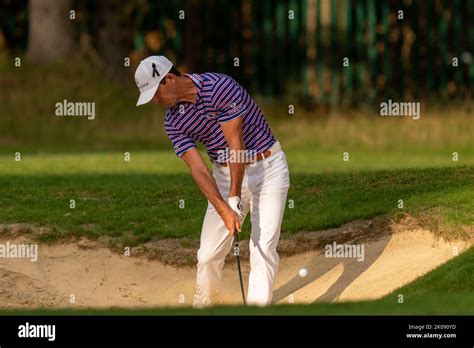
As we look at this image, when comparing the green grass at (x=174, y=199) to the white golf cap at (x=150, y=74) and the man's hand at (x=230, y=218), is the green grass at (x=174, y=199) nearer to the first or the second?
the man's hand at (x=230, y=218)

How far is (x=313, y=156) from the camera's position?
24.6 meters

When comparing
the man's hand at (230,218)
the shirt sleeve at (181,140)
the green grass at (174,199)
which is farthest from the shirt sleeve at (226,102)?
the green grass at (174,199)

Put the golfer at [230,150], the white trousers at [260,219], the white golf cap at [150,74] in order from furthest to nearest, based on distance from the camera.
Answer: the white trousers at [260,219] → the golfer at [230,150] → the white golf cap at [150,74]

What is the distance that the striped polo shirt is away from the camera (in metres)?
13.0

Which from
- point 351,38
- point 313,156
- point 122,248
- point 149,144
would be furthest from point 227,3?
point 122,248

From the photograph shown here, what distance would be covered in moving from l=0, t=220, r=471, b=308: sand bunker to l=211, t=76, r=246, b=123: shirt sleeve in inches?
103

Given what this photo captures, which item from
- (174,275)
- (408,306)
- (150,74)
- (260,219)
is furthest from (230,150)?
(174,275)

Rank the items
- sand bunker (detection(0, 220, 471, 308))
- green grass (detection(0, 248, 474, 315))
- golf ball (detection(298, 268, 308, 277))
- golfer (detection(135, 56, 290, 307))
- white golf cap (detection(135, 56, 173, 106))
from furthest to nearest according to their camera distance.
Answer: golf ball (detection(298, 268, 308, 277)), sand bunker (detection(0, 220, 471, 308)), golfer (detection(135, 56, 290, 307)), white golf cap (detection(135, 56, 173, 106)), green grass (detection(0, 248, 474, 315))

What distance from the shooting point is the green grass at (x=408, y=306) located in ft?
37.8

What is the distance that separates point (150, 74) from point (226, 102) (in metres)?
0.76

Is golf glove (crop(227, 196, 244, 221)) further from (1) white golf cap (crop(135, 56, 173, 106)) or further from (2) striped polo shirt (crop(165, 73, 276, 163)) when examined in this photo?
(1) white golf cap (crop(135, 56, 173, 106))

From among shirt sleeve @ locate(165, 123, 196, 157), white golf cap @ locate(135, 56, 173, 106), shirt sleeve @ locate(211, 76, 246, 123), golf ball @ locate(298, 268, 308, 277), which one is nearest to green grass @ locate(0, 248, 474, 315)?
golf ball @ locate(298, 268, 308, 277)
